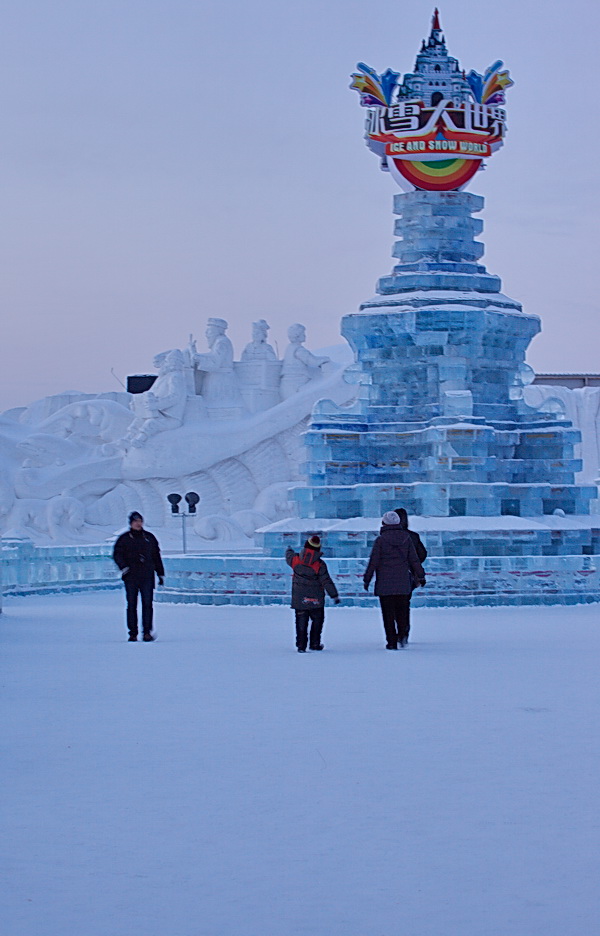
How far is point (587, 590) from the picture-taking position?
2159 centimetres

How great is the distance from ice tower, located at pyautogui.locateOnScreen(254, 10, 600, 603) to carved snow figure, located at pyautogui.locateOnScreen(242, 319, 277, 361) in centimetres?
1338

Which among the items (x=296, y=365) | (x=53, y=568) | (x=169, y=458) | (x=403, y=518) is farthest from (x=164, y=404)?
(x=403, y=518)

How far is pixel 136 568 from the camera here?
51.8ft

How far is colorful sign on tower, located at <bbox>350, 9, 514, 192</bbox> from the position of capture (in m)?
24.3

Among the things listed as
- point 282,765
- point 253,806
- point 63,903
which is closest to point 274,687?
point 282,765

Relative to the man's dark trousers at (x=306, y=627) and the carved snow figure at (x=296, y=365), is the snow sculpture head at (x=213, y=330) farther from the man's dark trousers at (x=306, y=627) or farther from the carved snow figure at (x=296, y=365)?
the man's dark trousers at (x=306, y=627)

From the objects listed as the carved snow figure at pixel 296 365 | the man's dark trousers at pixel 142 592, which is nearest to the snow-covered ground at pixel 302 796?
the man's dark trousers at pixel 142 592

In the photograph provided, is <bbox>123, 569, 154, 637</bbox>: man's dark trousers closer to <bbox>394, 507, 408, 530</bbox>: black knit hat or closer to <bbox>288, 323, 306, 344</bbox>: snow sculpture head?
<bbox>394, 507, 408, 530</bbox>: black knit hat

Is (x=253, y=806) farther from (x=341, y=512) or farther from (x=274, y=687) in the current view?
(x=341, y=512)

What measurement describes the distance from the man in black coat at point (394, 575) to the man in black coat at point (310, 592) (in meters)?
0.47

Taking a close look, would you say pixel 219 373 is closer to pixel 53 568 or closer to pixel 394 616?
pixel 53 568

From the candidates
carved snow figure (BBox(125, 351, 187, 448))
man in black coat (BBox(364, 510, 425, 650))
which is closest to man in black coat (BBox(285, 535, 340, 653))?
man in black coat (BBox(364, 510, 425, 650))

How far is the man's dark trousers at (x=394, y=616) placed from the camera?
14.5m

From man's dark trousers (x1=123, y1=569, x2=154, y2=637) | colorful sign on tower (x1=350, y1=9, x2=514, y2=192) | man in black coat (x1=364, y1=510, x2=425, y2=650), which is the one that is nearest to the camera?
man in black coat (x1=364, y1=510, x2=425, y2=650)
